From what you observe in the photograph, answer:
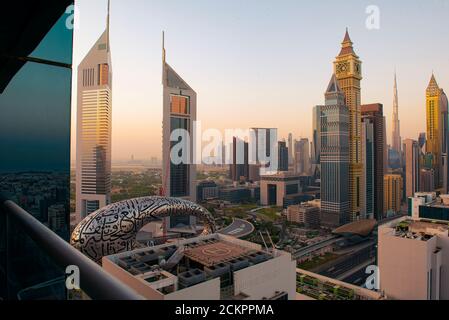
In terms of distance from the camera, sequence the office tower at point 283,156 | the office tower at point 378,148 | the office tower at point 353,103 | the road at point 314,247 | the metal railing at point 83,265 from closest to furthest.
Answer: the metal railing at point 83,265, the road at point 314,247, the office tower at point 353,103, the office tower at point 378,148, the office tower at point 283,156

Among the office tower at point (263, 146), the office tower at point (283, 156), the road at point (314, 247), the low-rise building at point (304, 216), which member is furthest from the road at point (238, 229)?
the office tower at point (283, 156)

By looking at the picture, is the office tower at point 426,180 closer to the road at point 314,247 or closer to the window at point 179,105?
the road at point 314,247

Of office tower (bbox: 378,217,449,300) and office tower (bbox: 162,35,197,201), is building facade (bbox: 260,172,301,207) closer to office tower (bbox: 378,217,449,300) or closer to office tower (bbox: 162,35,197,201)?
A: office tower (bbox: 162,35,197,201)

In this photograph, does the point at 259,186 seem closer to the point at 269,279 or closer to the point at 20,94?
the point at 269,279

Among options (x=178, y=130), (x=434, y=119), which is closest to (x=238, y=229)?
(x=178, y=130)

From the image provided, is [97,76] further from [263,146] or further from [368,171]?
[368,171]
